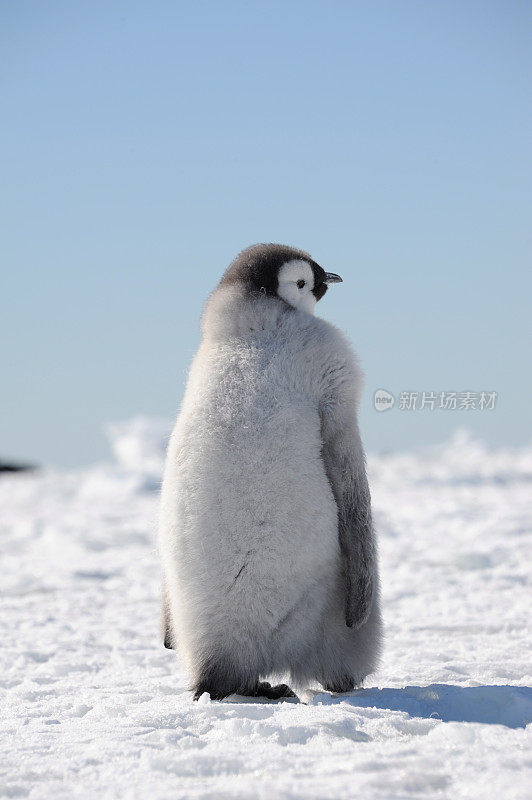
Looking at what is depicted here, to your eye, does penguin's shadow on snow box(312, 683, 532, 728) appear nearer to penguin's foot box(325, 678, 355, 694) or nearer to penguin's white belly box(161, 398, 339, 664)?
penguin's foot box(325, 678, 355, 694)

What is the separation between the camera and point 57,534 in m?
11.5

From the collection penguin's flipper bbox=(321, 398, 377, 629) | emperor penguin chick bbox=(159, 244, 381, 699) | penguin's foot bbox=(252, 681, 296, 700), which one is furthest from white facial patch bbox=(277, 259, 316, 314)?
penguin's foot bbox=(252, 681, 296, 700)

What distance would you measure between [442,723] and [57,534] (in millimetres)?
9522

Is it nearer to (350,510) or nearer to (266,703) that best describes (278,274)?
(350,510)

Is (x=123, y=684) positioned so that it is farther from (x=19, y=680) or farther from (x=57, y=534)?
(x=57, y=534)

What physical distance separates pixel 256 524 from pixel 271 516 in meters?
0.06

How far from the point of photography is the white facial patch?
3.37 metres

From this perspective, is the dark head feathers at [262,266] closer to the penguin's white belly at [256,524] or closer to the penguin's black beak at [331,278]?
the penguin's black beak at [331,278]

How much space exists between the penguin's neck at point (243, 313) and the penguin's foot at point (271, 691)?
133 centimetres

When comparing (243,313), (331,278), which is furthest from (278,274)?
(331,278)

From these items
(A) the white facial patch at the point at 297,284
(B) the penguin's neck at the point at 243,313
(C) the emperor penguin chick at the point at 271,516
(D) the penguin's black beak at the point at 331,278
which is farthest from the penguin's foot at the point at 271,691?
(D) the penguin's black beak at the point at 331,278

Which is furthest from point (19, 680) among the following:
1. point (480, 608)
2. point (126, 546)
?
point (126, 546)

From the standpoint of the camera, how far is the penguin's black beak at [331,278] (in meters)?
3.61

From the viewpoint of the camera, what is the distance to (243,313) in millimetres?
3311
